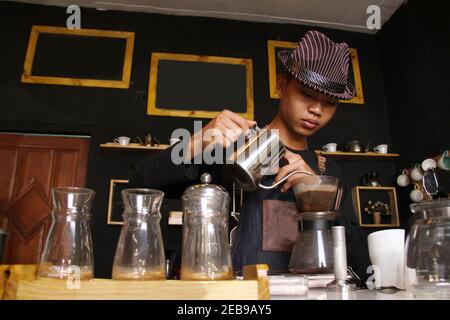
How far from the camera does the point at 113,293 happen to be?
0.58 meters

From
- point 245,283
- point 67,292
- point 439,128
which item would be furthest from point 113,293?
point 439,128

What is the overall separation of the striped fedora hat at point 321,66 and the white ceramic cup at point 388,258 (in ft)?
2.01

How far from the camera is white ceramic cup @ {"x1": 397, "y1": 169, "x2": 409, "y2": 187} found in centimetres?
380

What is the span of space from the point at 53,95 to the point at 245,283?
12.5ft

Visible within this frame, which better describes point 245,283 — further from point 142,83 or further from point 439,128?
point 142,83

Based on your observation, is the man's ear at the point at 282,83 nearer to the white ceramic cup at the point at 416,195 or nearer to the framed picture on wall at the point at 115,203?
the framed picture on wall at the point at 115,203

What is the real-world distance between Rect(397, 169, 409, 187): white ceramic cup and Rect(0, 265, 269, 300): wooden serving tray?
143 inches

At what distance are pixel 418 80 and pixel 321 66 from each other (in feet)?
9.14

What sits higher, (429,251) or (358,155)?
(358,155)

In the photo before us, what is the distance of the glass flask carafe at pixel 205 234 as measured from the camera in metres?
0.71

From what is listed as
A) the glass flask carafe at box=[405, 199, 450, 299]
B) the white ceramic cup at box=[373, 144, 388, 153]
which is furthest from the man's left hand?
the white ceramic cup at box=[373, 144, 388, 153]

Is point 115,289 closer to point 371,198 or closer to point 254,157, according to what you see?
point 254,157

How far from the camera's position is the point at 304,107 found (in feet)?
5.26

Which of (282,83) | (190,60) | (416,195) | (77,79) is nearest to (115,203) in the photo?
(77,79)
